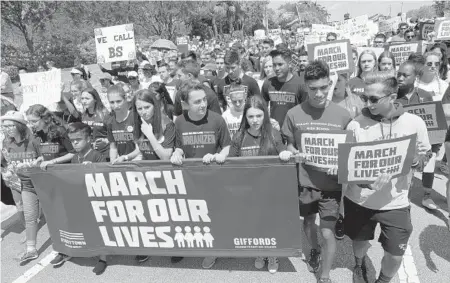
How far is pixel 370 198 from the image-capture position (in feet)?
9.53

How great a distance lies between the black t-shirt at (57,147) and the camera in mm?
4270

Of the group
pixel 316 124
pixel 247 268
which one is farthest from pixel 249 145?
pixel 247 268

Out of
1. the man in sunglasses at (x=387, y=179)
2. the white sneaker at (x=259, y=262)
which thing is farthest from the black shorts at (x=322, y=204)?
the white sneaker at (x=259, y=262)

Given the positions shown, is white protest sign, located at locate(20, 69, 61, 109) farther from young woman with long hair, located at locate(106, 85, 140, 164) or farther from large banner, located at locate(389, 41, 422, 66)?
large banner, located at locate(389, 41, 422, 66)

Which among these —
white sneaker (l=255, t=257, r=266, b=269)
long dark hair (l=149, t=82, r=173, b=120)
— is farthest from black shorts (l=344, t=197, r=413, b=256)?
long dark hair (l=149, t=82, r=173, b=120)

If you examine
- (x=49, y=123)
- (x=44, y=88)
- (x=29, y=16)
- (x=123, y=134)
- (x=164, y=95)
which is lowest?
(x=123, y=134)

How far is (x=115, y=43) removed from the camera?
8.59 m

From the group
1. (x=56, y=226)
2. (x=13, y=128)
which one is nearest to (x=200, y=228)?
(x=56, y=226)

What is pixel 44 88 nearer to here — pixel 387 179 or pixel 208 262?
pixel 208 262

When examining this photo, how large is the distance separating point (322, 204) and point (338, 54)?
11.1ft

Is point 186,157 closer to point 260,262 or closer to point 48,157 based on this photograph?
point 260,262

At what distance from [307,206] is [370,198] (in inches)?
25.6

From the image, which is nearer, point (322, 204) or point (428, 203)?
point (322, 204)

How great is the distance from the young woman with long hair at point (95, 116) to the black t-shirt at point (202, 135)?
1.53 metres
